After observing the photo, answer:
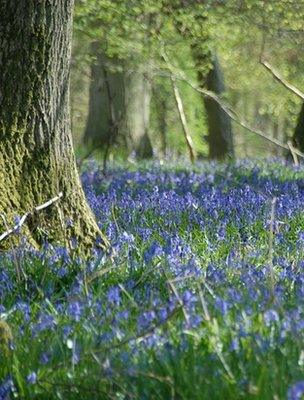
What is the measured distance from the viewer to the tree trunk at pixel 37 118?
650 cm

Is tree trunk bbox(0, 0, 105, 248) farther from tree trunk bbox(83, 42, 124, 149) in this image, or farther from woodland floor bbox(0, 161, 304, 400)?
tree trunk bbox(83, 42, 124, 149)

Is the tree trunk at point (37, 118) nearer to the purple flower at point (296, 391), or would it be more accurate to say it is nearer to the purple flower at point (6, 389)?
the purple flower at point (6, 389)

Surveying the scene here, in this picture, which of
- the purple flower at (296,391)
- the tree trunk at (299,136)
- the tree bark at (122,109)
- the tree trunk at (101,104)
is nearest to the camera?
the purple flower at (296,391)

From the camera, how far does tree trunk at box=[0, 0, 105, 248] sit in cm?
650

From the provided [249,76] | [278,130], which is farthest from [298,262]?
[278,130]

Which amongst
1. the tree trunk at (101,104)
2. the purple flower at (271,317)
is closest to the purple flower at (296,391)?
the purple flower at (271,317)

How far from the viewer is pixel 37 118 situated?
664cm

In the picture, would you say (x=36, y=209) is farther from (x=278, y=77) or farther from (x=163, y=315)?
(x=278, y=77)

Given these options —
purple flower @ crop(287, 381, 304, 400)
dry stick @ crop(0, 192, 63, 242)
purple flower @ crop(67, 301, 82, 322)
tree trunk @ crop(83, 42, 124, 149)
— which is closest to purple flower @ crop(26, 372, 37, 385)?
purple flower @ crop(67, 301, 82, 322)

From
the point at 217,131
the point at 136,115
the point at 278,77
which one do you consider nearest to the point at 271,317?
the point at 278,77

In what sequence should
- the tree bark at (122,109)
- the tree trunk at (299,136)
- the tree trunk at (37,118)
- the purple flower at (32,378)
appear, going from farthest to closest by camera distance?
the tree bark at (122,109) → the tree trunk at (299,136) → the tree trunk at (37,118) → the purple flower at (32,378)

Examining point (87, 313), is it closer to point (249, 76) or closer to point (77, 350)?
point (77, 350)

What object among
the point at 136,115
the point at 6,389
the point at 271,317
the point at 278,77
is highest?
the point at 278,77

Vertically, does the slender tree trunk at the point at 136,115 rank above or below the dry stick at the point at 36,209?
below
